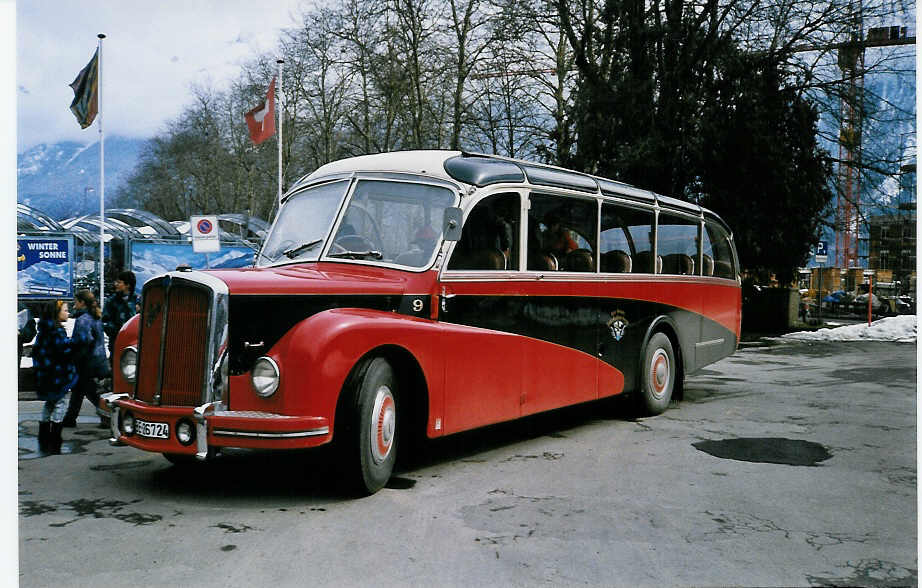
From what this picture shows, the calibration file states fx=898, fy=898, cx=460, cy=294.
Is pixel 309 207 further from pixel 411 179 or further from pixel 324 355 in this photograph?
pixel 324 355

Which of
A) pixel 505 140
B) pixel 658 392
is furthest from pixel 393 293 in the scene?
pixel 505 140

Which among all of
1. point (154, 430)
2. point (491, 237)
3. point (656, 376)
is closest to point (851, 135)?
point (656, 376)

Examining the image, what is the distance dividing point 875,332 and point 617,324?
1673 cm

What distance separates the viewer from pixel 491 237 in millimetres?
7434

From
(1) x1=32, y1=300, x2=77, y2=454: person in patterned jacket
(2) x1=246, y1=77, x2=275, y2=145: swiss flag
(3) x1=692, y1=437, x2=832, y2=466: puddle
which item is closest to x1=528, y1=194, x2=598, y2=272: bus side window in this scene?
(3) x1=692, y1=437, x2=832, y2=466: puddle

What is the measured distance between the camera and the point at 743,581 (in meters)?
4.40

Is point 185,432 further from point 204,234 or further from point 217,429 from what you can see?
point 204,234

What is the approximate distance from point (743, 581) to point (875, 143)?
13768mm

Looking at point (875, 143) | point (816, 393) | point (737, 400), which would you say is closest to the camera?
point (737, 400)

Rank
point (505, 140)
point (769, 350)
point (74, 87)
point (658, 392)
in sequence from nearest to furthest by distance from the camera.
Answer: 1. point (658, 392)
2. point (74, 87)
3. point (769, 350)
4. point (505, 140)

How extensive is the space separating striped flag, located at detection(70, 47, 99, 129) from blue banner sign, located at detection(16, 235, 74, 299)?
328 centimetres

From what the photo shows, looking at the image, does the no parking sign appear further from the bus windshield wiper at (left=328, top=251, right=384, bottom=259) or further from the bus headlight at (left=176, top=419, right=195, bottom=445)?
the bus headlight at (left=176, top=419, right=195, bottom=445)

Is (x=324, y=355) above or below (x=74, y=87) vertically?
below

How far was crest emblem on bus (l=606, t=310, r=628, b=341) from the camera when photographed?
931 cm
